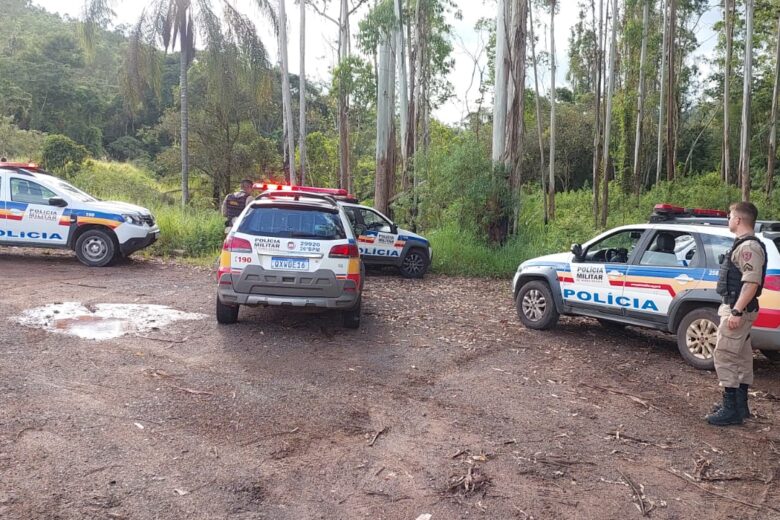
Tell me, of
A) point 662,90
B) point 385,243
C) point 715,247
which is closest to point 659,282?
point 715,247

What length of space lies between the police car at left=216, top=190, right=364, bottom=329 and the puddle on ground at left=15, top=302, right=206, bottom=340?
3.33ft

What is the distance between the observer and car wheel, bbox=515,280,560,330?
784 cm

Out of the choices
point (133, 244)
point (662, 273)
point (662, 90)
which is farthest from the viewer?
point (662, 90)

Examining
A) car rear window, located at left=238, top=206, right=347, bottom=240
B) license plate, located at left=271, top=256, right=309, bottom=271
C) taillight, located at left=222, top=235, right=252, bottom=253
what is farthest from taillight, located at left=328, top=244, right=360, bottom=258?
taillight, located at left=222, top=235, right=252, bottom=253

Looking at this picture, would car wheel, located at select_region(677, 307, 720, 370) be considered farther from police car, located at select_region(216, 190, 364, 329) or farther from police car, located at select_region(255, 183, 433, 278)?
police car, located at select_region(255, 183, 433, 278)

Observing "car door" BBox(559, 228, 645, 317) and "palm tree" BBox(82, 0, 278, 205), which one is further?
"palm tree" BBox(82, 0, 278, 205)

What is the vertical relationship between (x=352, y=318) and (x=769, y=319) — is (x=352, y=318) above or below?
below

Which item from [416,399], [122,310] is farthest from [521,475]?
[122,310]

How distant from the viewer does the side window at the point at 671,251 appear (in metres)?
6.59

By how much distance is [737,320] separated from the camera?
4.64 m

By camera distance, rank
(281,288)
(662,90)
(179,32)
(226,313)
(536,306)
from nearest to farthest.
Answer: (281,288)
(226,313)
(536,306)
(179,32)
(662,90)

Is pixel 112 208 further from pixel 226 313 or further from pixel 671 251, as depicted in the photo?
pixel 671 251

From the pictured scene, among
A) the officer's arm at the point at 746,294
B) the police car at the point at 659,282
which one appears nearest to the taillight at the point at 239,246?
the police car at the point at 659,282

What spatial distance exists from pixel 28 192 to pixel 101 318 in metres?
5.36
